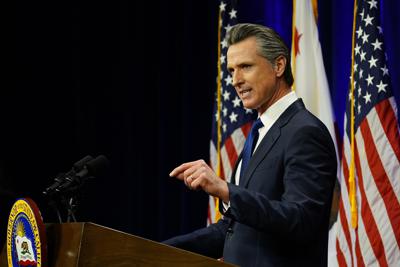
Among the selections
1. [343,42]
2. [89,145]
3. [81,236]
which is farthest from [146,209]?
[81,236]

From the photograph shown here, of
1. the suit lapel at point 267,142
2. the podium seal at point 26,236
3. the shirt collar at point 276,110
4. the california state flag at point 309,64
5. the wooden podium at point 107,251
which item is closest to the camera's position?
the wooden podium at point 107,251

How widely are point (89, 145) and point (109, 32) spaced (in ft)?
3.33

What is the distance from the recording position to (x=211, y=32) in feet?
18.6

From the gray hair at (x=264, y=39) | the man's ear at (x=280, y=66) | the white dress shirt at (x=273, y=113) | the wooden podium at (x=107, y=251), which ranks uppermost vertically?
the gray hair at (x=264, y=39)

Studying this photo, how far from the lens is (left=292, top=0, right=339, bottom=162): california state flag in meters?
4.36

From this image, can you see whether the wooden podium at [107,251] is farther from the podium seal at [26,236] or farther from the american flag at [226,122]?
the american flag at [226,122]

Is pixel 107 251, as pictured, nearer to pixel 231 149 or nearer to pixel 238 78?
pixel 238 78

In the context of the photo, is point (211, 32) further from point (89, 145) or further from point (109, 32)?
point (89, 145)

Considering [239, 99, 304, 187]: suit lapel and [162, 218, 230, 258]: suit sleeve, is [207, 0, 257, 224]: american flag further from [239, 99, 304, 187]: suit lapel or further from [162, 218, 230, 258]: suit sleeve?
[239, 99, 304, 187]: suit lapel

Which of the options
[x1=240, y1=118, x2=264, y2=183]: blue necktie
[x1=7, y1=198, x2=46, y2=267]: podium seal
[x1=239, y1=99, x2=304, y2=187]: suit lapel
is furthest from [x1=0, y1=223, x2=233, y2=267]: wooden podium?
[x1=240, y1=118, x2=264, y2=183]: blue necktie

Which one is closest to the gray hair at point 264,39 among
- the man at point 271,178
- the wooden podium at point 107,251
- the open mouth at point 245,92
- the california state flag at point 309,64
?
the man at point 271,178

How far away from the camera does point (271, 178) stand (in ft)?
6.97

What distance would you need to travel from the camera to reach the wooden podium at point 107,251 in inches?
63.6

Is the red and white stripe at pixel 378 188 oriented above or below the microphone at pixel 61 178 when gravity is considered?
below
